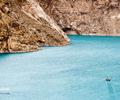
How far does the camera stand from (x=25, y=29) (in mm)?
166125

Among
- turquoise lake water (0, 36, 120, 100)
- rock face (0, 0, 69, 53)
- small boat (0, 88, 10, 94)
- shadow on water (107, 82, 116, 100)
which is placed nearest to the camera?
shadow on water (107, 82, 116, 100)

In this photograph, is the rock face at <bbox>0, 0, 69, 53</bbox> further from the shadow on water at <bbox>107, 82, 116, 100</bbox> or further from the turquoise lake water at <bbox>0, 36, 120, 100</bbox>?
the shadow on water at <bbox>107, 82, 116, 100</bbox>

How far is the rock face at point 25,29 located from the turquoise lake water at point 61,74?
5464 mm

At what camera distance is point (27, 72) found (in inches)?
4656

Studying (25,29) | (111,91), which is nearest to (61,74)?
(111,91)

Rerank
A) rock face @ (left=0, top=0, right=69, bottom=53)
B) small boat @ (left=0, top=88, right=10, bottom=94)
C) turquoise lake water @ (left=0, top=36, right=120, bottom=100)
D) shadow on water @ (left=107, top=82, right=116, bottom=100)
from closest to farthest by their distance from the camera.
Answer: shadow on water @ (left=107, top=82, right=116, bottom=100) → small boat @ (left=0, top=88, right=10, bottom=94) → turquoise lake water @ (left=0, top=36, right=120, bottom=100) → rock face @ (left=0, top=0, right=69, bottom=53)

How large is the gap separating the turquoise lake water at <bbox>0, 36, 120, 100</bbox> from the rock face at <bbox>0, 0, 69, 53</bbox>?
5.46 m

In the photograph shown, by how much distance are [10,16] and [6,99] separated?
8232cm

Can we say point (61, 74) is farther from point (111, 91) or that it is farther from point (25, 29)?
point (25, 29)

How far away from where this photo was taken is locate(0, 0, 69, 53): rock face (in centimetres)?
15625

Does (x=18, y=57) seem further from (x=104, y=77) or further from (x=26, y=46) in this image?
(x=104, y=77)

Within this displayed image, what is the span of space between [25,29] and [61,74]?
52289mm

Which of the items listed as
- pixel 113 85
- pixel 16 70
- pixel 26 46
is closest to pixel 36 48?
pixel 26 46

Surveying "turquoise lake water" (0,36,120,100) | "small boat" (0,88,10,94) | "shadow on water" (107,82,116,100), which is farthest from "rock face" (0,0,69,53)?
"small boat" (0,88,10,94)
